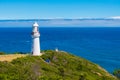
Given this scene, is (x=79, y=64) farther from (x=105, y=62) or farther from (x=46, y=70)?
(x=105, y=62)

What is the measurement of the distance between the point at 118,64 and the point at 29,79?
231 feet

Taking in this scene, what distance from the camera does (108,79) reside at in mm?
51688

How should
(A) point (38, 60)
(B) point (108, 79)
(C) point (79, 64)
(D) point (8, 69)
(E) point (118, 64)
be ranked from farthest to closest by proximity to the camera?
(E) point (118, 64), (C) point (79, 64), (A) point (38, 60), (B) point (108, 79), (D) point (8, 69)

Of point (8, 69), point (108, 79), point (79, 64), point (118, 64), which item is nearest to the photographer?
point (8, 69)

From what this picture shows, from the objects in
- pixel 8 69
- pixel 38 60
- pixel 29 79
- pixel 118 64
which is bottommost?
pixel 29 79

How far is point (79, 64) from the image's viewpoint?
6069cm

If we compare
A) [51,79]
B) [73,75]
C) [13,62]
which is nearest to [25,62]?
[13,62]

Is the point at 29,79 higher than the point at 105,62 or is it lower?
lower

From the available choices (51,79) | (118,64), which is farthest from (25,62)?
(118,64)

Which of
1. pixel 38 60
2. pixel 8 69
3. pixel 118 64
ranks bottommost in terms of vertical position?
pixel 8 69

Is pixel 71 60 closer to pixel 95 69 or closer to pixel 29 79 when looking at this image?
pixel 95 69

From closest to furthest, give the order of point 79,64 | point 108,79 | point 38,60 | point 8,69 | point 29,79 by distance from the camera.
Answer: point 29,79, point 8,69, point 108,79, point 38,60, point 79,64

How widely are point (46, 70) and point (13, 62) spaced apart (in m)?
5.28

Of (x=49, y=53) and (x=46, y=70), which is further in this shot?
(x=49, y=53)
